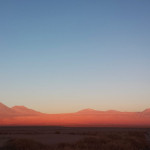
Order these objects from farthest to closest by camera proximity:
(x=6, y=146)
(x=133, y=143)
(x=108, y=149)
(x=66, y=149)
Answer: (x=133, y=143), (x=6, y=146), (x=108, y=149), (x=66, y=149)

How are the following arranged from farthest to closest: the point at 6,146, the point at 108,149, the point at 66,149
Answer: the point at 6,146, the point at 108,149, the point at 66,149

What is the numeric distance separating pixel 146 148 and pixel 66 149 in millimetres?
10852

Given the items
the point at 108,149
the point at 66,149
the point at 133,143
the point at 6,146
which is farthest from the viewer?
the point at 133,143

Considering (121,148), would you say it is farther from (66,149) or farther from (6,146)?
(6,146)

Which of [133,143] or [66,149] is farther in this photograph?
[133,143]

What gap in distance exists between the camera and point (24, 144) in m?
26.5

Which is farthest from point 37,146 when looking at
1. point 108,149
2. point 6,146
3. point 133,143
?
point 133,143

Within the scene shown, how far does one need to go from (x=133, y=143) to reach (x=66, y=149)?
1108 centimetres

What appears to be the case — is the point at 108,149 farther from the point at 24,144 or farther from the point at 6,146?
the point at 6,146

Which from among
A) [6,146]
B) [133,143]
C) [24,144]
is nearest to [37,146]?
[24,144]

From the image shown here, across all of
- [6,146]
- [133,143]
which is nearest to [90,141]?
[133,143]

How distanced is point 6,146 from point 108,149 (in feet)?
35.5

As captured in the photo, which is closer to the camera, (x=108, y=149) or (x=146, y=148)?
(x=108, y=149)

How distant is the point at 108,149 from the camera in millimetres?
24969
